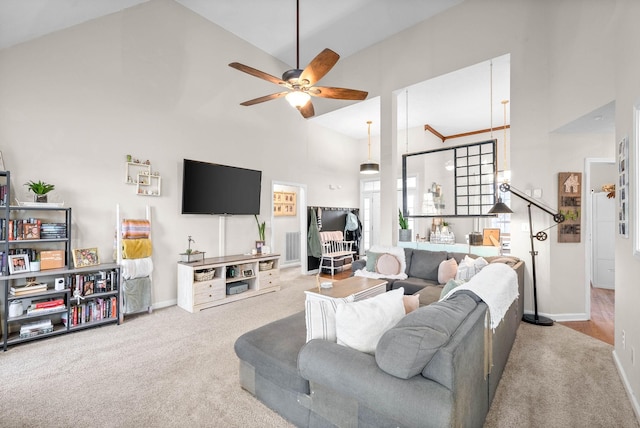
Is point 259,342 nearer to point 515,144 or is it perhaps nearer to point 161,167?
point 161,167

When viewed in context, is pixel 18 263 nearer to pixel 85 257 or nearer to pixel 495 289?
pixel 85 257

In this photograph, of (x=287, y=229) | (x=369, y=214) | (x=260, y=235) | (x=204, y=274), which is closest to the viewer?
(x=204, y=274)

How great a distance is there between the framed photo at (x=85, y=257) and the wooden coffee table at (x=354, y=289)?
98.5 inches

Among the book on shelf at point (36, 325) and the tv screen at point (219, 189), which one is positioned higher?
the tv screen at point (219, 189)

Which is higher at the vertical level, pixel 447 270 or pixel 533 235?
pixel 533 235

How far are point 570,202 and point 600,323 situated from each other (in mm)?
1467

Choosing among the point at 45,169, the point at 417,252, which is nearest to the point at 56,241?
the point at 45,169

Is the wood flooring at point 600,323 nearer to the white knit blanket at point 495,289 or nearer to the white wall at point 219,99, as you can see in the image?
the white wall at point 219,99

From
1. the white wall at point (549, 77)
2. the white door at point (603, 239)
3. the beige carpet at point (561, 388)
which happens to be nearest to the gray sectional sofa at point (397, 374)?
the beige carpet at point (561, 388)

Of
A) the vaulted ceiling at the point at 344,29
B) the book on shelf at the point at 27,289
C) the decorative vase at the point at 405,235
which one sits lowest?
the book on shelf at the point at 27,289

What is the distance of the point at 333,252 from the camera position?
Answer: 22.3 feet

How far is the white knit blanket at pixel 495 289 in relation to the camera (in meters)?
1.81

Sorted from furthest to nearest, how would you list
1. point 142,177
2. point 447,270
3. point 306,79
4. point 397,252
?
point 397,252
point 142,177
point 447,270
point 306,79

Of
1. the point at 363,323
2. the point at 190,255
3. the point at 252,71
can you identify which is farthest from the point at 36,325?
the point at 363,323
